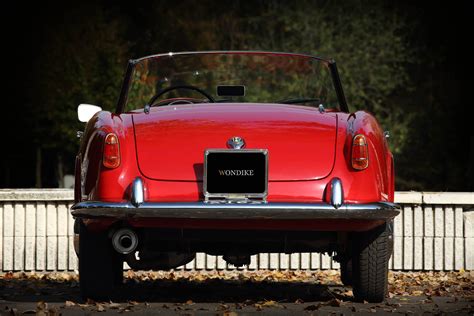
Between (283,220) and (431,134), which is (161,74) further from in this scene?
(431,134)

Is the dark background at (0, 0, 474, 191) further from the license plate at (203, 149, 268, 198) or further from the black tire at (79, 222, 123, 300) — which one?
the license plate at (203, 149, 268, 198)

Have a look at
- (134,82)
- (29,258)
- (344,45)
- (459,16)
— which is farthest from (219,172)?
(459,16)

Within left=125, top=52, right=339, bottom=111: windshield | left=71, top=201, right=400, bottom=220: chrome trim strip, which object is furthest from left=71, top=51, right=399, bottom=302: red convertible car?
left=125, top=52, right=339, bottom=111: windshield

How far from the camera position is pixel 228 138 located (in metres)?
8.09

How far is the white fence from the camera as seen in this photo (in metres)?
13.0

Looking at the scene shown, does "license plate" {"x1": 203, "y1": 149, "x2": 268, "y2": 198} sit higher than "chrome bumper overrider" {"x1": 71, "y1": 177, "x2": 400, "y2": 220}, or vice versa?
"license plate" {"x1": 203, "y1": 149, "x2": 268, "y2": 198}

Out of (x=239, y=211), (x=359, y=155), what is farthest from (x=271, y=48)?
(x=239, y=211)

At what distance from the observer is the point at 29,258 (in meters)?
13.0

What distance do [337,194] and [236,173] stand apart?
0.61 m

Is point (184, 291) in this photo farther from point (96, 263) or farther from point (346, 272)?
point (96, 263)

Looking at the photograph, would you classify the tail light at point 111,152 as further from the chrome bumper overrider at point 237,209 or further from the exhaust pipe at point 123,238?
the exhaust pipe at point 123,238

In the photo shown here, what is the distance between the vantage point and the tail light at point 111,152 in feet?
26.5

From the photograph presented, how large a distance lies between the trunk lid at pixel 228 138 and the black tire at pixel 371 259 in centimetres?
61

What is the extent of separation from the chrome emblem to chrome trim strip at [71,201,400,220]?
40 centimetres
